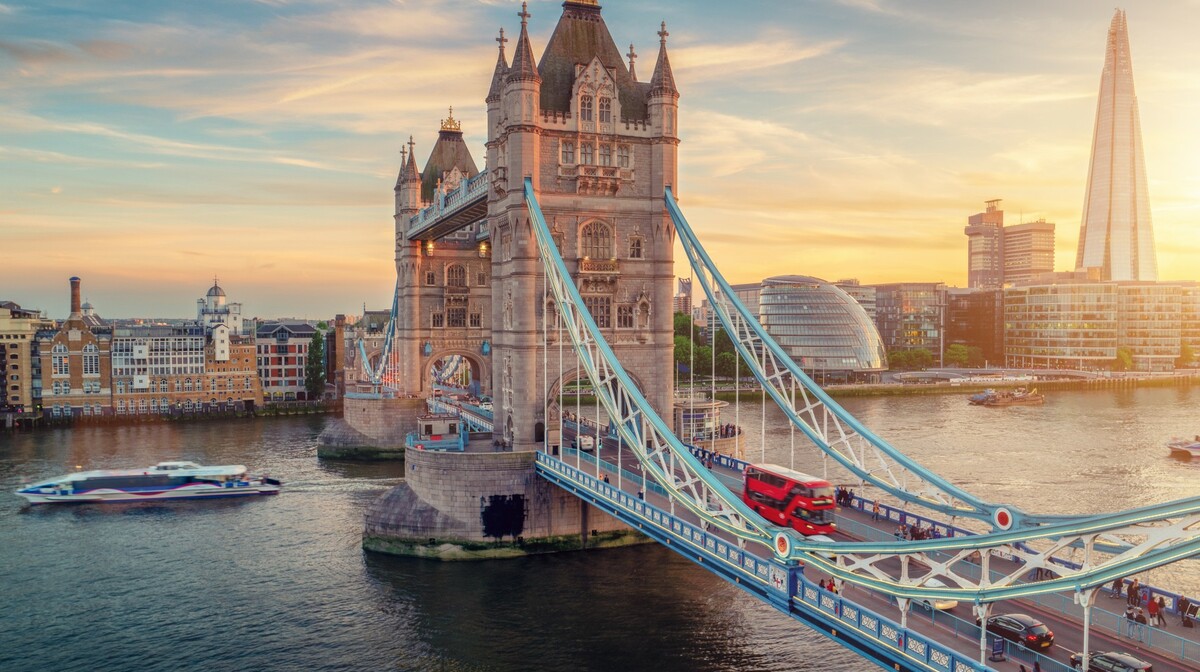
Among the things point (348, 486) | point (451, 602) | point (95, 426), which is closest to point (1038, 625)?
point (451, 602)

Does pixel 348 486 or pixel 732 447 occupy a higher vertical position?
pixel 732 447

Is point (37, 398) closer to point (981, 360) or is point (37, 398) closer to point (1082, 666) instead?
point (1082, 666)

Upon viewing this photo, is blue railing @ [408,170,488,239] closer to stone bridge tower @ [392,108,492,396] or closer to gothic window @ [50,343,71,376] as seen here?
stone bridge tower @ [392,108,492,396]

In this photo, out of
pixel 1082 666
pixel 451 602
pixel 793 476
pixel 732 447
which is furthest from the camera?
pixel 732 447

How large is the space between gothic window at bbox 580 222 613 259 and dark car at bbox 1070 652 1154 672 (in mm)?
33755

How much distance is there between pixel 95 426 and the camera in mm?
99250

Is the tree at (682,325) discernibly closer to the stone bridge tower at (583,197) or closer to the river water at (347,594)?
the river water at (347,594)

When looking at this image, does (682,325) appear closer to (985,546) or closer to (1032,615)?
(1032,615)

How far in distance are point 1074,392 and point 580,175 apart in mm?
122847

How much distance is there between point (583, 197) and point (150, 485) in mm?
38023

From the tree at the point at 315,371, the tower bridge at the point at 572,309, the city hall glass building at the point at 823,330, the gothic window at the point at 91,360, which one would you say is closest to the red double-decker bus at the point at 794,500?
the tower bridge at the point at 572,309

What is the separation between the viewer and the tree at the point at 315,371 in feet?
390

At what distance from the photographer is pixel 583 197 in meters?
49.5

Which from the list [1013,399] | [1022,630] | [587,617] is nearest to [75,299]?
[587,617]
